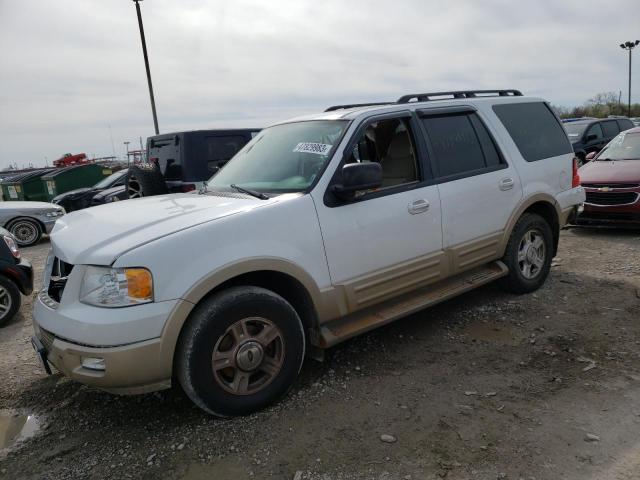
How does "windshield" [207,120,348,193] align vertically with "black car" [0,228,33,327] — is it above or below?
above

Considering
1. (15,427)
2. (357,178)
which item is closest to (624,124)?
(357,178)

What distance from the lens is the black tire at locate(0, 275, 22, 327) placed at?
5.15 m

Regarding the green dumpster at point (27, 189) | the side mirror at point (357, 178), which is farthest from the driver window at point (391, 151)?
the green dumpster at point (27, 189)

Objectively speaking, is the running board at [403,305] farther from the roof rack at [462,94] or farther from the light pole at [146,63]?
the light pole at [146,63]

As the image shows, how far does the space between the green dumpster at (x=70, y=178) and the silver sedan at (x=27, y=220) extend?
4533 millimetres

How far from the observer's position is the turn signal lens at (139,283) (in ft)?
8.73

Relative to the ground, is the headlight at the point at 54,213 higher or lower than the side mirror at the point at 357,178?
lower

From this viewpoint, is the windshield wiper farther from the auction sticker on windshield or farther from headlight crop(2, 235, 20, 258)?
headlight crop(2, 235, 20, 258)

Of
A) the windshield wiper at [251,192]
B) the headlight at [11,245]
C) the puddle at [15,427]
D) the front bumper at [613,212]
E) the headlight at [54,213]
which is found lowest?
the puddle at [15,427]

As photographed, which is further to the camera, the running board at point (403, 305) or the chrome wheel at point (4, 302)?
the chrome wheel at point (4, 302)

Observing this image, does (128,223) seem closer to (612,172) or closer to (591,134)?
(612,172)

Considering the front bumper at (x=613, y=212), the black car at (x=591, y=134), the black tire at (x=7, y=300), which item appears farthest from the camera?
the black car at (x=591, y=134)

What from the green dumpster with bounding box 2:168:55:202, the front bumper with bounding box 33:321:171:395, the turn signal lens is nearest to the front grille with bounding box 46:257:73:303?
the front bumper with bounding box 33:321:171:395

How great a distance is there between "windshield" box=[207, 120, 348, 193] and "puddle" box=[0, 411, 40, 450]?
2.02m
